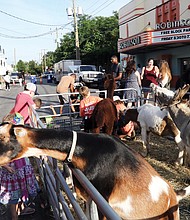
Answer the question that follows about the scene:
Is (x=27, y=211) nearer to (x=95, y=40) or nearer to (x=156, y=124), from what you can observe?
(x=156, y=124)

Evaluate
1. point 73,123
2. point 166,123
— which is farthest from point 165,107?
point 73,123

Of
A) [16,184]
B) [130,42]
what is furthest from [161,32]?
[16,184]

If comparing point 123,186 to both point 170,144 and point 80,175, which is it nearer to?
point 80,175

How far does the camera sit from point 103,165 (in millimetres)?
2191

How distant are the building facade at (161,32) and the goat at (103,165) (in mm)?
18141

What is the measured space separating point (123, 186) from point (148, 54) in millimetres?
27234

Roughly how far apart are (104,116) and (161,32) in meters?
16.2

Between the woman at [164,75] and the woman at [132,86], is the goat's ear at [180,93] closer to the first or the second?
the woman at [164,75]

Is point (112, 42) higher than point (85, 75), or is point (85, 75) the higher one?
point (112, 42)

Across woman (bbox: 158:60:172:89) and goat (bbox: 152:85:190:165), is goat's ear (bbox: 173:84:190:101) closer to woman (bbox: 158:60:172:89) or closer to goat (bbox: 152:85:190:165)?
goat (bbox: 152:85:190:165)

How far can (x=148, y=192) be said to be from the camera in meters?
2.21

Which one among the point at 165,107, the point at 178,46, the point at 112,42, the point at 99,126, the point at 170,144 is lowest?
the point at 170,144

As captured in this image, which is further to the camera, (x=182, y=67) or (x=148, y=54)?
(x=148, y=54)

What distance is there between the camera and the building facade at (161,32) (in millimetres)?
19688
